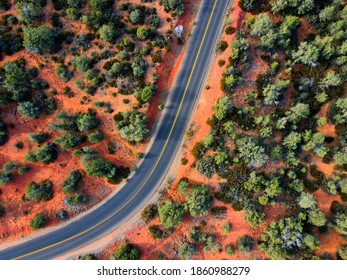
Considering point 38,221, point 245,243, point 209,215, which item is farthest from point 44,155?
point 245,243

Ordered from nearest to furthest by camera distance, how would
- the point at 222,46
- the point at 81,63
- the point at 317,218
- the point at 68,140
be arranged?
the point at 317,218 < the point at 68,140 < the point at 81,63 < the point at 222,46

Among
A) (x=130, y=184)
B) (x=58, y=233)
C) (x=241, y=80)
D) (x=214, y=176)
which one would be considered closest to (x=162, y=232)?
(x=130, y=184)

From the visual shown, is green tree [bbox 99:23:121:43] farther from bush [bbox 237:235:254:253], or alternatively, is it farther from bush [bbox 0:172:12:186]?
bush [bbox 237:235:254:253]

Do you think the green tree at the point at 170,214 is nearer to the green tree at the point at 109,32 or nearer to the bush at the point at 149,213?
the bush at the point at 149,213

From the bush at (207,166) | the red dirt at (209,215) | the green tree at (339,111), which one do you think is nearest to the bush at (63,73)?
Answer: the red dirt at (209,215)

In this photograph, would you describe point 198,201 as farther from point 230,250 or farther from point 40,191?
point 40,191
